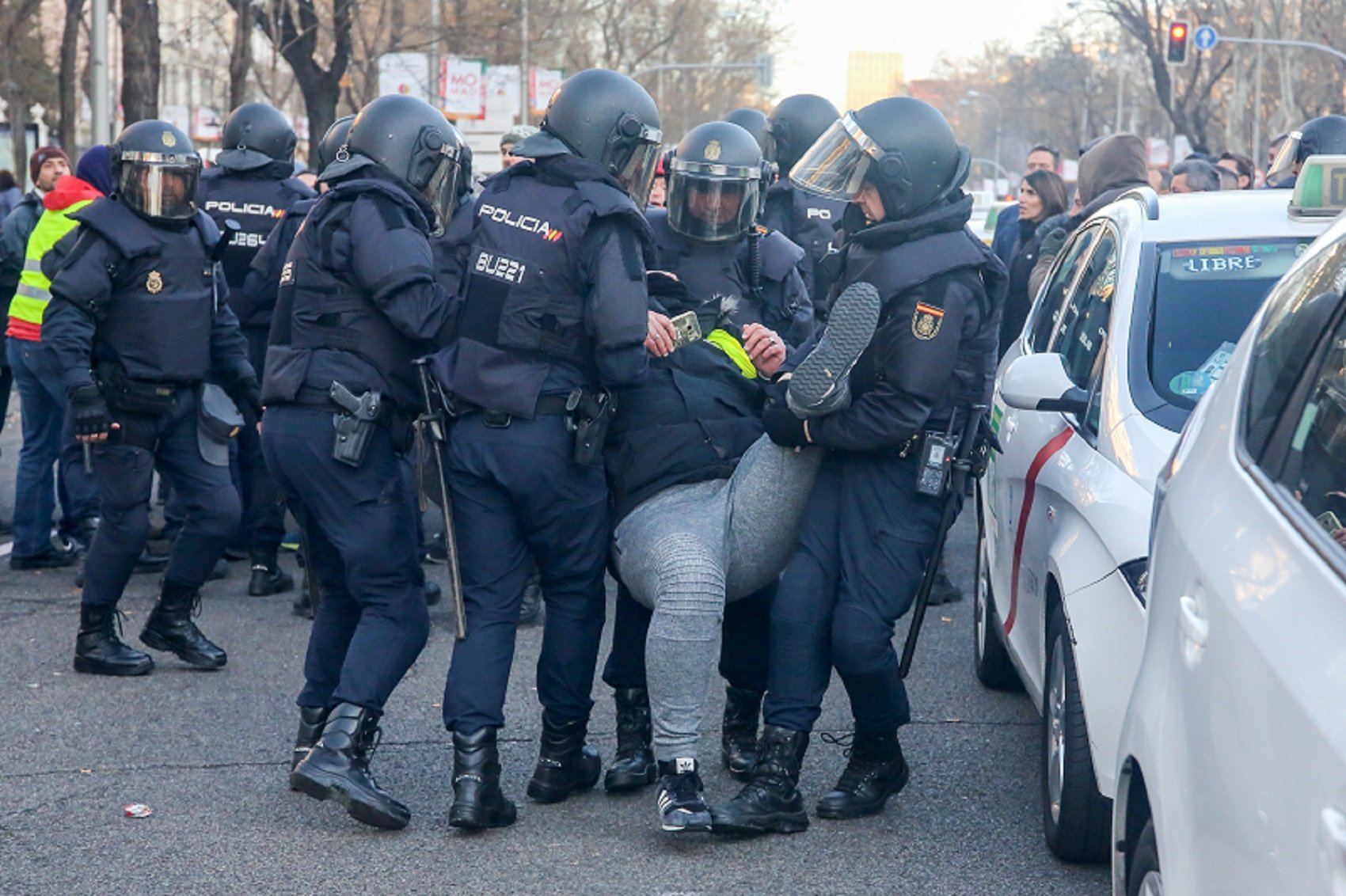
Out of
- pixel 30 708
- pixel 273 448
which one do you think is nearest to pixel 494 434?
pixel 273 448

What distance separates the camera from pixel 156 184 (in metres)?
6.29

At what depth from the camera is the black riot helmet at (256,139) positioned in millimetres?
8070

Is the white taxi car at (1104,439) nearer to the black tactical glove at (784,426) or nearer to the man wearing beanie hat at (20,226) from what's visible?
the black tactical glove at (784,426)

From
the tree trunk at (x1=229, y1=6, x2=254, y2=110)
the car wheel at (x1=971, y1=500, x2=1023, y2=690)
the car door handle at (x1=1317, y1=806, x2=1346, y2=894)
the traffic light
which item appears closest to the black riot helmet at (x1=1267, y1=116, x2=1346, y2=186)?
the car wheel at (x1=971, y1=500, x2=1023, y2=690)

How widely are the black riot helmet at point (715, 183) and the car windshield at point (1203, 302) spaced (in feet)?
4.22

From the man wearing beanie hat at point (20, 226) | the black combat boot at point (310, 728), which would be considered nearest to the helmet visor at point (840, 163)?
the black combat boot at point (310, 728)

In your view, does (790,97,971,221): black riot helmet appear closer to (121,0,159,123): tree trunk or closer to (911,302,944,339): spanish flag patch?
(911,302,944,339): spanish flag patch

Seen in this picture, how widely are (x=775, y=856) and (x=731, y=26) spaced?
75125mm

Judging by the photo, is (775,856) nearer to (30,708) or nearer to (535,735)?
(535,735)

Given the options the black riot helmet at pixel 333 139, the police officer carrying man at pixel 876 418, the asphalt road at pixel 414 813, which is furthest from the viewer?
the black riot helmet at pixel 333 139

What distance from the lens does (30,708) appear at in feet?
19.5

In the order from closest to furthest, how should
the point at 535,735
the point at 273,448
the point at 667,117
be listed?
1. the point at 273,448
2. the point at 535,735
3. the point at 667,117

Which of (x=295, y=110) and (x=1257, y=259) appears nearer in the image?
(x=1257, y=259)

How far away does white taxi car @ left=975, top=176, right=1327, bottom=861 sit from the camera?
391cm
